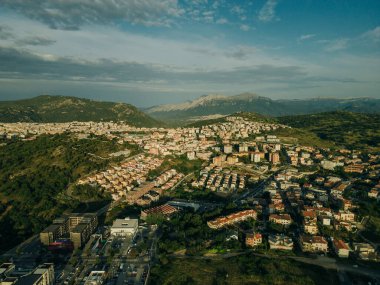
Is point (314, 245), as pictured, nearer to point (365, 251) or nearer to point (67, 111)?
point (365, 251)

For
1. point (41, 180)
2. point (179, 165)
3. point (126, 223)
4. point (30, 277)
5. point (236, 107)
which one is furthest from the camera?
point (236, 107)

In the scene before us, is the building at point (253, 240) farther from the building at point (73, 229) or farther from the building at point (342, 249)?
the building at point (73, 229)

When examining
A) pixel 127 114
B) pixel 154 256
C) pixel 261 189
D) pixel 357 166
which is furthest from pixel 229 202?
pixel 127 114

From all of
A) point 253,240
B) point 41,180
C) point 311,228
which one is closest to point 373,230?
Answer: point 311,228

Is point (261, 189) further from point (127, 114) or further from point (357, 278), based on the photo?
point (127, 114)

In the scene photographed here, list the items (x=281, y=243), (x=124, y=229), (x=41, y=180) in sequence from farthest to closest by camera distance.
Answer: (x=41, y=180) → (x=124, y=229) → (x=281, y=243)

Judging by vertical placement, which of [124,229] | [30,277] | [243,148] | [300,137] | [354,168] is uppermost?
[300,137]
